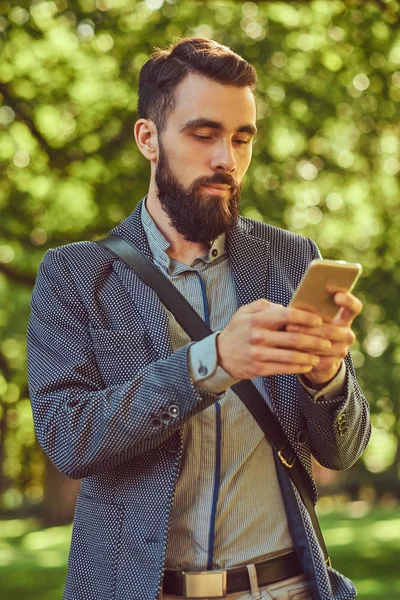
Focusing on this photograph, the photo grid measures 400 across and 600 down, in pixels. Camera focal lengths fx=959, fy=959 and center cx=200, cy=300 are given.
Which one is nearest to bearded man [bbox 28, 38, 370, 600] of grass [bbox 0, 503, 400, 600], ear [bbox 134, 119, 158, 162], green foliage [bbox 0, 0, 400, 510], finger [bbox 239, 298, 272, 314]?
finger [bbox 239, 298, 272, 314]

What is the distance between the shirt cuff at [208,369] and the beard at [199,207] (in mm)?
694

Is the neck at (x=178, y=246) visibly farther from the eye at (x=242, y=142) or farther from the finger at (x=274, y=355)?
the finger at (x=274, y=355)

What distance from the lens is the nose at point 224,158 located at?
314cm

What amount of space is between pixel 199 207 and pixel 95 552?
1164mm

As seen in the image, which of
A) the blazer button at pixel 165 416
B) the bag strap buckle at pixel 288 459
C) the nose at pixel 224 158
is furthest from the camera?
the nose at pixel 224 158

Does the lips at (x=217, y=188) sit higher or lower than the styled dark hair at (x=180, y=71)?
lower

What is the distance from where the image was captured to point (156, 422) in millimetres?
2695

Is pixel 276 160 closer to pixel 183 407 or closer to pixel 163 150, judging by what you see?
pixel 163 150

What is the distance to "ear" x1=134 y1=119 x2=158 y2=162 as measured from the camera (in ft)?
11.4

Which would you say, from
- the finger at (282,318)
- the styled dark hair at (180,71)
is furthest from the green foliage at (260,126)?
the finger at (282,318)

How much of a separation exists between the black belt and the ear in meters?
1.48

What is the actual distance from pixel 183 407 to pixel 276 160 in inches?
375

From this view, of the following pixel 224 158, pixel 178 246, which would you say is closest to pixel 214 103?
pixel 224 158

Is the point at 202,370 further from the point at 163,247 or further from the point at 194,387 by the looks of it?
the point at 163,247
